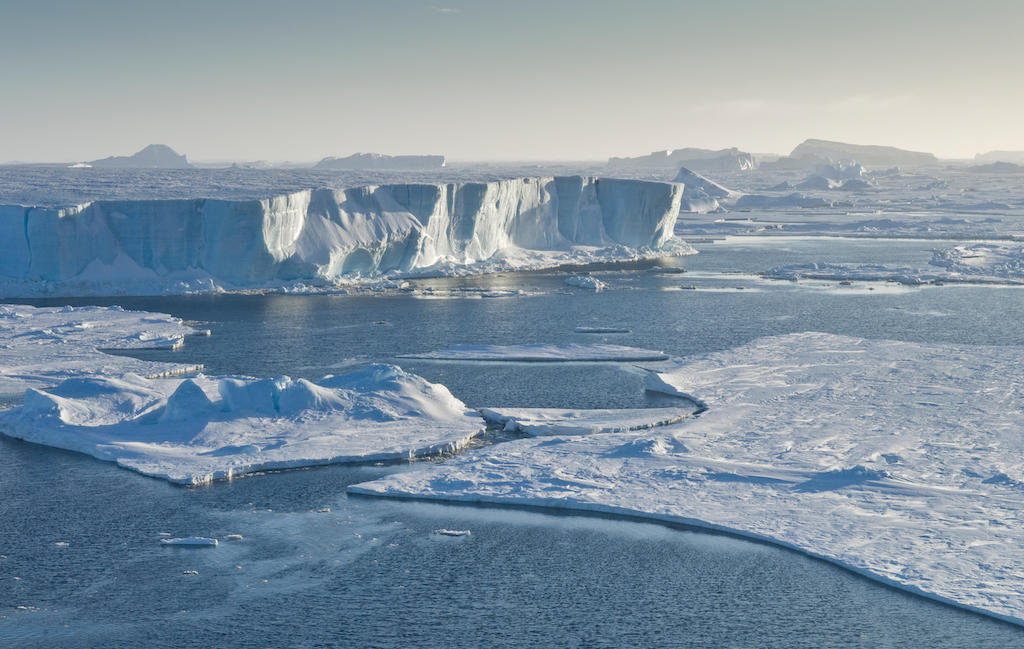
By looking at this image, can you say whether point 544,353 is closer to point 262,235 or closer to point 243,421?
point 243,421

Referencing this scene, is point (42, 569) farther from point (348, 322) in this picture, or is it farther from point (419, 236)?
point (419, 236)

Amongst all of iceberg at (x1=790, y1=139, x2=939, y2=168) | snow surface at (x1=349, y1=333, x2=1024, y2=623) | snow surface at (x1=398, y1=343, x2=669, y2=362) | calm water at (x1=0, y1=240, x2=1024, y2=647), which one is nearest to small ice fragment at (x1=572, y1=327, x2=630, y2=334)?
snow surface at (x1=398, y1=343, x2=669, y2=362)

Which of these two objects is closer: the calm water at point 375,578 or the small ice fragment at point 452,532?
the calm water at point 375,578

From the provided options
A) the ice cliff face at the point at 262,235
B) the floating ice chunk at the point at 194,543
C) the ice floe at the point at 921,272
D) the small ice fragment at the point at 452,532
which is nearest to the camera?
the floating ice chunk at the point at 194,543

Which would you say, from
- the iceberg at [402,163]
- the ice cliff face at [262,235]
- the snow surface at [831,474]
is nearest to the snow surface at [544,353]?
the snow surface at [831,474]

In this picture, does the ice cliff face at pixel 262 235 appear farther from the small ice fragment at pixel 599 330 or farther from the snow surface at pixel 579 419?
the snow surface at pixel 579 419

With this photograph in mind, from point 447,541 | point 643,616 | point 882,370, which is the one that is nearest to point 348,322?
point 882,370

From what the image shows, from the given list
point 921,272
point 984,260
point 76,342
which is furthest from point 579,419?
point 984,260
